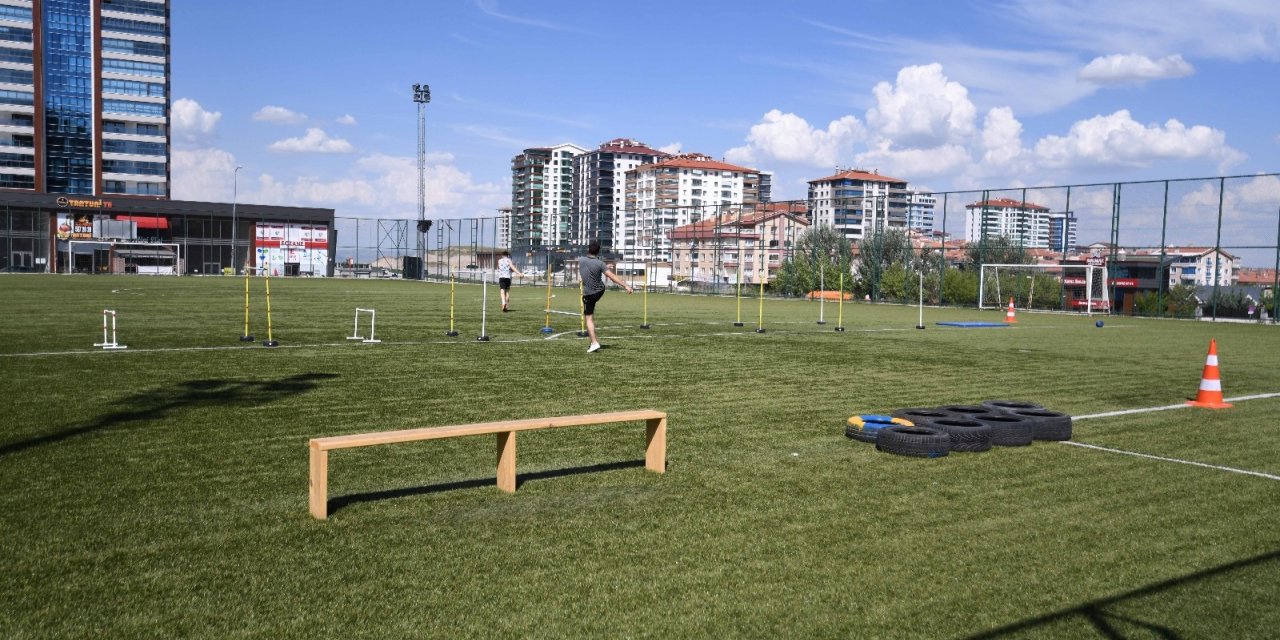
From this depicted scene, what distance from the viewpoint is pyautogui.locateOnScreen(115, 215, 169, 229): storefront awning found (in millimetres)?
85062

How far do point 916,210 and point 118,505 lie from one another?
46.9 meters

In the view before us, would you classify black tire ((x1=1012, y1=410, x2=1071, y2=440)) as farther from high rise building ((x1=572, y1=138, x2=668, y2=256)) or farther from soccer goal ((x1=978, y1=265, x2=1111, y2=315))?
high rise building ((x1=572, y1=138, x2=668, y2=256))

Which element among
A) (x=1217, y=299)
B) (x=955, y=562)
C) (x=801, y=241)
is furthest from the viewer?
(x=801, y=241)

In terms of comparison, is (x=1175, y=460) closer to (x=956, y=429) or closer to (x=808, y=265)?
(x=956, y=429)

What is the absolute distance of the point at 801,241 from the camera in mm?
55969

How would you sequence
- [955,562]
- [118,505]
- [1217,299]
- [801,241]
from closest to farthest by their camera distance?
[955,562], [118,505], [1217,299], [801,241]

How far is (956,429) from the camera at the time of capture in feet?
26.4

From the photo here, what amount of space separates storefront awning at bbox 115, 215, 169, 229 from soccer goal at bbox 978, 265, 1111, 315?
73.7 metres

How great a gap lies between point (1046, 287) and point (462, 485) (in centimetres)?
3995

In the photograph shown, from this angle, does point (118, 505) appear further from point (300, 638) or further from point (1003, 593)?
point (1003, 593)

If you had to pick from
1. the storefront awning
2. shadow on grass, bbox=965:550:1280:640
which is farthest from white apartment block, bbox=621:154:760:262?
shadow on grass, bbox=965:550:1280:640

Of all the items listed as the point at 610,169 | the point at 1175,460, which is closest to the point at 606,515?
the point at 1175,460

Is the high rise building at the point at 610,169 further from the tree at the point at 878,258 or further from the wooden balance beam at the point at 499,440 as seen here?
the wooden balance beam at the point at 499,440

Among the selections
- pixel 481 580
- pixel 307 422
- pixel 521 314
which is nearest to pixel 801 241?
pixel 521 314
